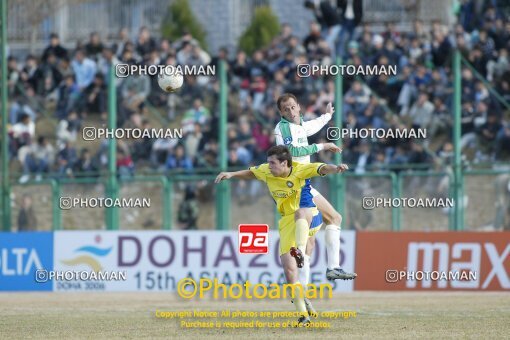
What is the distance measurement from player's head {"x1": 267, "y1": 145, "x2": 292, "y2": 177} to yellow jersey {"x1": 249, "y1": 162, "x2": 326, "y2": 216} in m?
0.20

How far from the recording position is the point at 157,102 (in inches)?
1024

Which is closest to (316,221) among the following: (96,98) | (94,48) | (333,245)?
(333,245)

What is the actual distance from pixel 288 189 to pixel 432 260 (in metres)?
8.40

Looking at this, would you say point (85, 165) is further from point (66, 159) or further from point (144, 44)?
point (144, 44)

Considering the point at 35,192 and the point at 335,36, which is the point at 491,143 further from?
the point at 35,192

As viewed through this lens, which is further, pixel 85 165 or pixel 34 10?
pixel 34 10

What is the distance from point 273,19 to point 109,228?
18.4 m

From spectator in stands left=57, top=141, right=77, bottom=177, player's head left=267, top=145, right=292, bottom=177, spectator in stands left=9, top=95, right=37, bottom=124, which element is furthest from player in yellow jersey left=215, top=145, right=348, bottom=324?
spectator in stands left=9, top=95, right=37, bottom=124

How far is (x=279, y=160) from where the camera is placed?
15328 mm

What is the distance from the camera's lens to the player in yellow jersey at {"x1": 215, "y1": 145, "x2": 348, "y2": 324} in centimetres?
1536

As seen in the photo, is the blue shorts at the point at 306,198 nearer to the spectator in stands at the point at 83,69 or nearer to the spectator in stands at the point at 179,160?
the spectator in stands at the point at 179,160

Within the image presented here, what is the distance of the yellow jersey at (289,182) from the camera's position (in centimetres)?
1559

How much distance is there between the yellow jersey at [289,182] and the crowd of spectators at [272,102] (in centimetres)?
827

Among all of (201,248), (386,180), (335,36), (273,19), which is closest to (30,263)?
(201,248)
